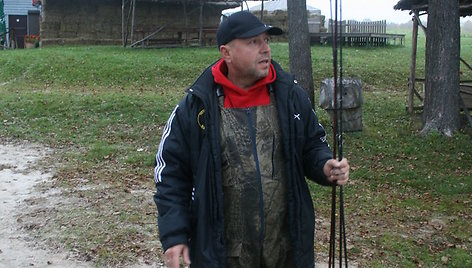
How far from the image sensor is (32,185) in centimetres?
908

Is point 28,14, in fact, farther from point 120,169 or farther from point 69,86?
point 120,169

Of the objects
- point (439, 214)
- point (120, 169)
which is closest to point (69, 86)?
point (120, 169)

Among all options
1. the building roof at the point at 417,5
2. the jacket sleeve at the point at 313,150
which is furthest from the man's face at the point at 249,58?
the building roof at the point at 417,5

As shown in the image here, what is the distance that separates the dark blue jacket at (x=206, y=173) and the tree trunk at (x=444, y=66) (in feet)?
30.4

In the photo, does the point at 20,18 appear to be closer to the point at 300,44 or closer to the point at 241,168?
the point at 300,44

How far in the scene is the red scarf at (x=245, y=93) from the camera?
3127 mm

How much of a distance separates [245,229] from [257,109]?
2.01 ft

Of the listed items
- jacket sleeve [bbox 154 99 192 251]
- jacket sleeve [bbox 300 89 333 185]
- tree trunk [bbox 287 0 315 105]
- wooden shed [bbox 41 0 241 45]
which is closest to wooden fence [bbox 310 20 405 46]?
wooden shed [bbox 41 0 241 45]

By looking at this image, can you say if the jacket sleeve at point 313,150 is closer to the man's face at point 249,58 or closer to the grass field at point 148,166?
the man's face at point 249,58

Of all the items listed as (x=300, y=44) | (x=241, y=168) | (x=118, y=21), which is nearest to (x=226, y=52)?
(x=241, y=168)

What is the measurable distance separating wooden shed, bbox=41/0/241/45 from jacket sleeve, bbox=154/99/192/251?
25251 millimetres

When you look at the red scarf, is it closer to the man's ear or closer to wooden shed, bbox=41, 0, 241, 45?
the man's ear

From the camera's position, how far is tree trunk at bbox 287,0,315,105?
12188mm

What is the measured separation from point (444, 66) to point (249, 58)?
9419 millimetres
